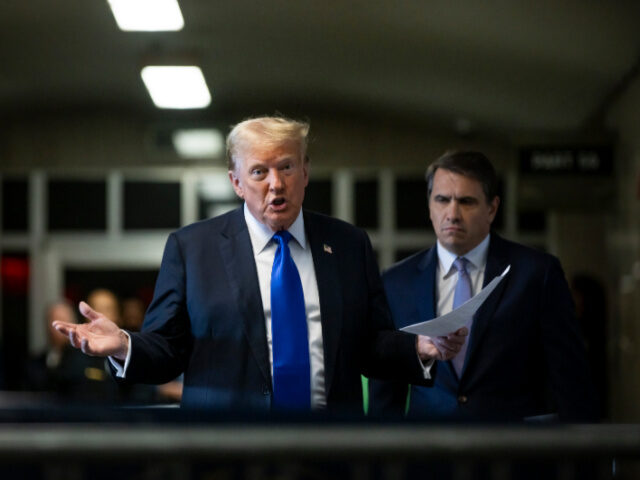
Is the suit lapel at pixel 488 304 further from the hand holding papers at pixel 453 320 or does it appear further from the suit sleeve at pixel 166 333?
the suit sleeve at pixel 166 333

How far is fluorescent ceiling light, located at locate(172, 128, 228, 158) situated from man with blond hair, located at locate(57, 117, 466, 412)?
9.14 metres

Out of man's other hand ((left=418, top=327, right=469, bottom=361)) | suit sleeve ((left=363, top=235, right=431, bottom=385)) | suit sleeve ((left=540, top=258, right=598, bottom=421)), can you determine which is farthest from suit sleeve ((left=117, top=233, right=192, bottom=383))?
suit sleeve ((left=540, top=258, right=598, bottom=421))

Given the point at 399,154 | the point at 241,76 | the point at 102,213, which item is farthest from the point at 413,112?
the point at 102,213

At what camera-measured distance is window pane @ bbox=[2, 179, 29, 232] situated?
1328 centimetres

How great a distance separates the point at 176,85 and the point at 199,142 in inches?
81.4

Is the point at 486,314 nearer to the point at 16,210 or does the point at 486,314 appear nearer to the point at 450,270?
the point at 450,270

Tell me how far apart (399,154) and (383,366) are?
9.73m

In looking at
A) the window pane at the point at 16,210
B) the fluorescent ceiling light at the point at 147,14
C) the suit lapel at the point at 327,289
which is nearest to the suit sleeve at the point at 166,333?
the suit lapel at the point at 327,289

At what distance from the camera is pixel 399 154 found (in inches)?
510

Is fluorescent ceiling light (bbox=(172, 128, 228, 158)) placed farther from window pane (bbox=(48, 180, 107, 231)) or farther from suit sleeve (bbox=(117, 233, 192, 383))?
suit sleeve (bbox=(117, 233, 192, 383))

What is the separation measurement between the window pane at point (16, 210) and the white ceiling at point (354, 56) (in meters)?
0.92

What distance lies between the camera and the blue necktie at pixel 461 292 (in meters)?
3.87

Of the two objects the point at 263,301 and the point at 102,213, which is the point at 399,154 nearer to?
the point at 102,213

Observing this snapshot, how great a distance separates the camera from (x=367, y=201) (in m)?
13.2
